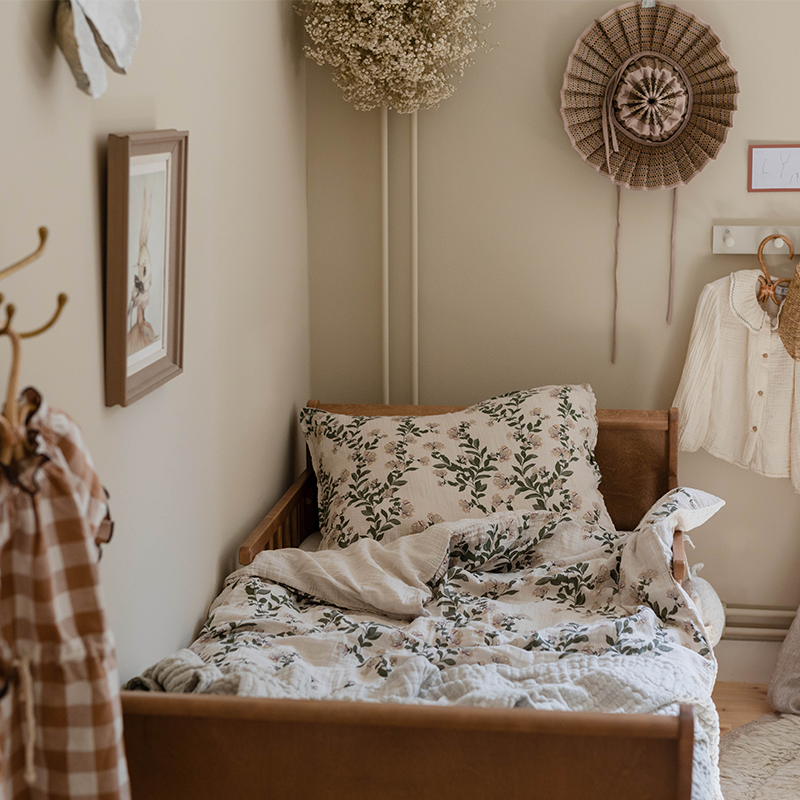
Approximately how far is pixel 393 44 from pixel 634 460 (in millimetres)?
1216

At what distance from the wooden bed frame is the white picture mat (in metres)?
0.51

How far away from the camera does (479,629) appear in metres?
1.56

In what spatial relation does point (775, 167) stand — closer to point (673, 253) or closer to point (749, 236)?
point (749, 236)

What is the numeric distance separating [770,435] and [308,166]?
1479 millimetres

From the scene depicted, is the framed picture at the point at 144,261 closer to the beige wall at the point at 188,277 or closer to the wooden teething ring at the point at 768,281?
the beige wall at the point at 188,277

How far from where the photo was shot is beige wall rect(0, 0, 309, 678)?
1049mm

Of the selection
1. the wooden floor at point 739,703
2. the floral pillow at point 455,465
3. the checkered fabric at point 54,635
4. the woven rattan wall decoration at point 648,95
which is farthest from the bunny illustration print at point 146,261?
the wooden floor at point 739,703

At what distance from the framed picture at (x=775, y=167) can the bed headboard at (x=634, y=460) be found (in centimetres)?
67

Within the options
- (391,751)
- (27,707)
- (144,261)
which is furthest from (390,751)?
(144,261)

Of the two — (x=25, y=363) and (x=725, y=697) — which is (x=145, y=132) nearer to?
(x=25, y=363)

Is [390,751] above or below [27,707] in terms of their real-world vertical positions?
below

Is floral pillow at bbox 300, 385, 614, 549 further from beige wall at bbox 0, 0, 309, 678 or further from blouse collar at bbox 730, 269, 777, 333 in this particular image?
blouse collar at bbox 730, 269, 777, 333

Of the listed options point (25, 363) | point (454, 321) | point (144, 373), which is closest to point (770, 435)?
point (454, 321)

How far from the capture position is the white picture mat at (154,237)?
126 cm
